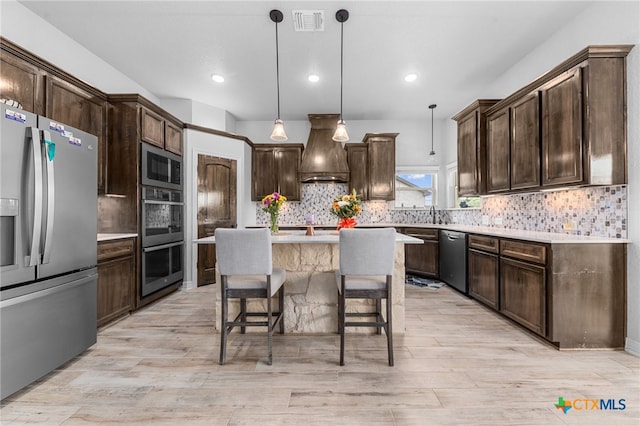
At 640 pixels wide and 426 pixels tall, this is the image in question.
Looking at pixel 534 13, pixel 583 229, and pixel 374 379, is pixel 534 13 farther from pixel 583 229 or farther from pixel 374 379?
pixel 374 379

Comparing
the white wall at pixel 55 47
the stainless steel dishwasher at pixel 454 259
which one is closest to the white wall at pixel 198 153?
the white wall at pixel 55 47

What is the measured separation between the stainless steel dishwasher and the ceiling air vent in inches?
123

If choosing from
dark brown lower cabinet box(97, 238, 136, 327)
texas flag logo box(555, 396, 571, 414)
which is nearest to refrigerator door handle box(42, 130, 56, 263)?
dark brown lower cabinet box(97, 238, 136, 327)

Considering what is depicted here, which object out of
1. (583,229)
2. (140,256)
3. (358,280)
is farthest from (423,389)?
(140,256)

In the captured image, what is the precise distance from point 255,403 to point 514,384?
172cm

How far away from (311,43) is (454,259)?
343cm

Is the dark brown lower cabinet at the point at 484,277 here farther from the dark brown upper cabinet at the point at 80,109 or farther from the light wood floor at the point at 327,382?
the dark brown upper cabinet at the point at 80,109

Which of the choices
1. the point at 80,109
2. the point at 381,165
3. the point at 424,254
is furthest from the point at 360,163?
the point at 80,109

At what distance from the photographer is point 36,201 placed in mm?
1859

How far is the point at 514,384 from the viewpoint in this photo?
1989 mm

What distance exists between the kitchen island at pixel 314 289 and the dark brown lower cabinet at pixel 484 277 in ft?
3.94

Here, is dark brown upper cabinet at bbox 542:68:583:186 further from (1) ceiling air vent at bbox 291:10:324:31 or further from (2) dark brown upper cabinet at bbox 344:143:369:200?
(2) dark brown upper cabinet at bbox 344:143:369:200

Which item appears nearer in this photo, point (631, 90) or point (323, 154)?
point (631, 90)

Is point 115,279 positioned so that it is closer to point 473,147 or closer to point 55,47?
point 55,47
